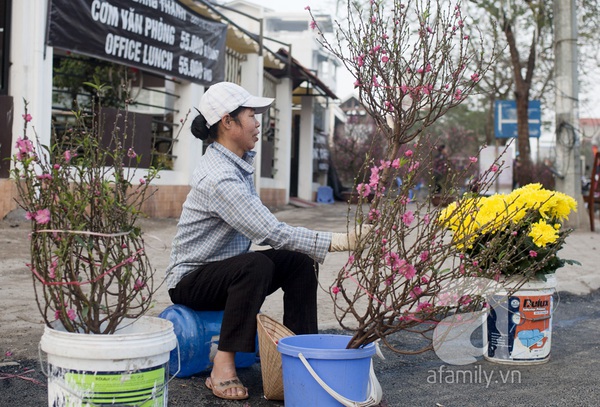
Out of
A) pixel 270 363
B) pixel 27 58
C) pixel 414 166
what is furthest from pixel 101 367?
pixel 27 58

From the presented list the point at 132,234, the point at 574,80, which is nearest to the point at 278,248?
the point at 132,234

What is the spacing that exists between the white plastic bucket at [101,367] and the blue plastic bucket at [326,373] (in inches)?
23.8

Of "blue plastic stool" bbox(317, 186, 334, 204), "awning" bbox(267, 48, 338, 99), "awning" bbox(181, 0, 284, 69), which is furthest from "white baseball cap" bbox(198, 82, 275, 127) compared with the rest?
"blue plastic stool" bbox(317, 186, 334, 204)

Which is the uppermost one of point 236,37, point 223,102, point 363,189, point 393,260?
point 236,37

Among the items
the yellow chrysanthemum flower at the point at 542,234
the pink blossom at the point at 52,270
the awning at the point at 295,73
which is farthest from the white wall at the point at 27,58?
the awning at the point at 295,73

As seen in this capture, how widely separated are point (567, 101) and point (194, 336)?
10.9 metres

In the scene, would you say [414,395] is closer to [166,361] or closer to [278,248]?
[278,248]

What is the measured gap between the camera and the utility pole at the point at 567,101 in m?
13.0

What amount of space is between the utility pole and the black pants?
10193mm

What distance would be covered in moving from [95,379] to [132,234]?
51 cm

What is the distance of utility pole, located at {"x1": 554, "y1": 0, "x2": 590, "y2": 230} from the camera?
13.0 m

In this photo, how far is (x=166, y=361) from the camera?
273 centimetres

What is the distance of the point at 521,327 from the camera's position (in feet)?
13.8

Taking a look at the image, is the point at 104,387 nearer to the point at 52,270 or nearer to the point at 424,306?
the point at 52,270
